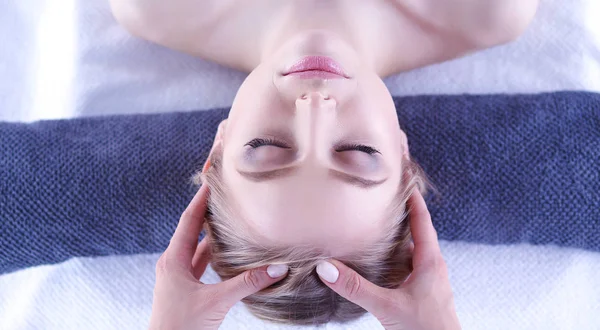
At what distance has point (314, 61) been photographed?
2.67 feet

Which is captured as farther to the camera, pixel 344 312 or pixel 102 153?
pixel 102 153

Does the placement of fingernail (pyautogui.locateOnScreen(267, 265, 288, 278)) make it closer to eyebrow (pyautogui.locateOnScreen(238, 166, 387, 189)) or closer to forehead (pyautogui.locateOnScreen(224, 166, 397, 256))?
forehead (pyautogui.locateOnScreen(224, 166, 397, 256))

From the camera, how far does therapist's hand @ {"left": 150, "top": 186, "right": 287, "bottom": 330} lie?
79 cm

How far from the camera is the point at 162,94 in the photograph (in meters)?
1.17

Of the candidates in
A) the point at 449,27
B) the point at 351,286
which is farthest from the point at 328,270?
the point at 449,27

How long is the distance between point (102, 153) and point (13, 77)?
0.37m

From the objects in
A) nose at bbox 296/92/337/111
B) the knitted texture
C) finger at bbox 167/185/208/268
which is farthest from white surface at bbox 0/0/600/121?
nose at bbox 296/92/337/111

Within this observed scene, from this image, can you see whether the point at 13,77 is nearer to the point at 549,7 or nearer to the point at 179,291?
the point at 179,291

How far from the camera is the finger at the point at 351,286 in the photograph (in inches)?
30.1

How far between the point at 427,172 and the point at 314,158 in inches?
14.0

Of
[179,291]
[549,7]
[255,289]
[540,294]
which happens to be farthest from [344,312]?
[549,7]

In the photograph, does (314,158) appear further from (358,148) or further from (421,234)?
(421,234)

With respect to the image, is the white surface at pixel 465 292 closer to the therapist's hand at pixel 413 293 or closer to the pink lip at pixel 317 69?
the therapist's hand at pixel 413 293

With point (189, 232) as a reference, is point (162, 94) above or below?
above
